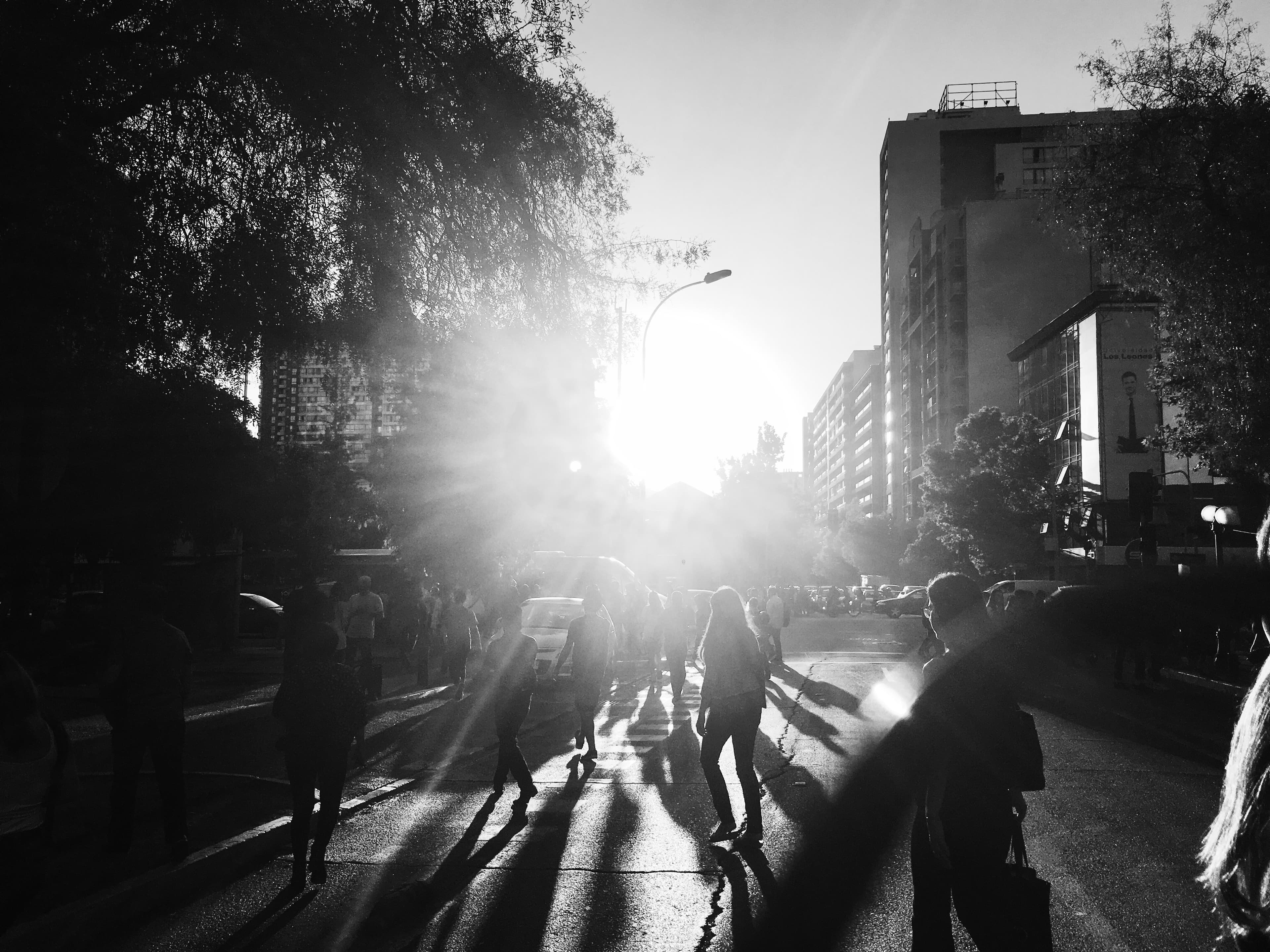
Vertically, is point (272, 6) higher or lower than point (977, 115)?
lower

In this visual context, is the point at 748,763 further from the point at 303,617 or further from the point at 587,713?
the point at 587,713

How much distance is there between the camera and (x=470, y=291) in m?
8.98

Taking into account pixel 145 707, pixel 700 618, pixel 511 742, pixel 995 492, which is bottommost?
pixel 700 618

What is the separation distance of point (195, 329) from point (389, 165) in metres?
1.91

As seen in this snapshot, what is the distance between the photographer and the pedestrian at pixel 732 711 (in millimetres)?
7109

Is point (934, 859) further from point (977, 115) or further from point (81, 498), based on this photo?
point (977, 115)

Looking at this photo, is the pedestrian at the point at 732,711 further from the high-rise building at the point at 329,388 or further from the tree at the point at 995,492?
the tree at the point at 995,492

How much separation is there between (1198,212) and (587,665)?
1216 cm

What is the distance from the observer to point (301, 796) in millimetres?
6199

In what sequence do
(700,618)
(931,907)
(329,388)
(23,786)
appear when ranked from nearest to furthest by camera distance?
(23,786), (931,907), (329,388), (700,618)

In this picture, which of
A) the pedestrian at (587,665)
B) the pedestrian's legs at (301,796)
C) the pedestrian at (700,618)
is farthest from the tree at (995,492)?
the pedestrian's legs at (301,796)

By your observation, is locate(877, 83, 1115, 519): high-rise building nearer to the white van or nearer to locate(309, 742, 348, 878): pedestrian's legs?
the white van

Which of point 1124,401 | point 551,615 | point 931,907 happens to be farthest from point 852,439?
point 931,907

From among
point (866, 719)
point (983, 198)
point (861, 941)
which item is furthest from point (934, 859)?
point (983, 198)
